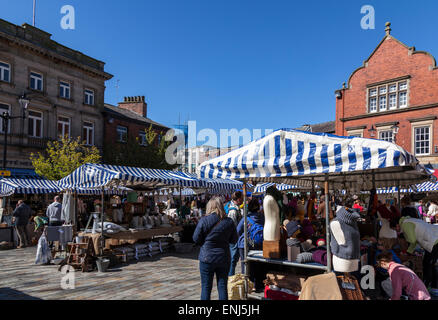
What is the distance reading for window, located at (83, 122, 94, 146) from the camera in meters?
27.9

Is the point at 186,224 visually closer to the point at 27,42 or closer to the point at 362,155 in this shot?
the point at 362,155

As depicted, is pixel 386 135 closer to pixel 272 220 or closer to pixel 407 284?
pixel 407 284

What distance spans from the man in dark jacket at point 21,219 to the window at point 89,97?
17.0m

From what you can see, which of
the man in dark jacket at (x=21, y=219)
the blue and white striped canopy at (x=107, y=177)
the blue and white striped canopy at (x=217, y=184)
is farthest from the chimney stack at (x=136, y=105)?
the blue and white striped canopy at (x=107, y=177)

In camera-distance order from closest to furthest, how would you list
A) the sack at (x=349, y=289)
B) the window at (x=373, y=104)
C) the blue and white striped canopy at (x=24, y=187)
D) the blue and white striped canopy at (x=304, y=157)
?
the sack at (x=349, y=289) < the blue and white striped canopy at (x=304, y=157) < the blue and white striped canopy at (x=24, y=187) < the window at (x=373, y=104)

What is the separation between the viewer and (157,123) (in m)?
37.2

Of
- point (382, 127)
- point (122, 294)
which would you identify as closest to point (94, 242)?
point (122, 294)

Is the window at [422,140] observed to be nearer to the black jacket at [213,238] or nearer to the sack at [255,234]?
the sack at [255,234]

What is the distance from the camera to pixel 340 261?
4.75 metres

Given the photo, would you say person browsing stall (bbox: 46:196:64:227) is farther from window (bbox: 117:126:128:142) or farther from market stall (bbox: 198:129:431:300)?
window (bbox: 117:126:128:142)

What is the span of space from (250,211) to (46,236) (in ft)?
22.7

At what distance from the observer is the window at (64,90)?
2589cm

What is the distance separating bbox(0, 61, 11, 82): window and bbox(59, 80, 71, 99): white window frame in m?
4.02

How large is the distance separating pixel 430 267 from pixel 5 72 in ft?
84.9
